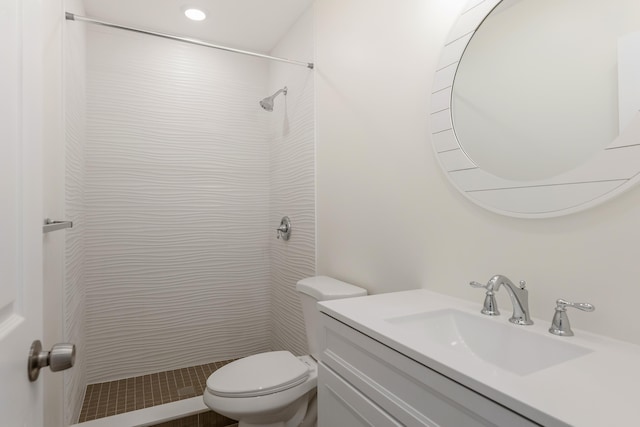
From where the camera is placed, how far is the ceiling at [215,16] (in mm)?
2141

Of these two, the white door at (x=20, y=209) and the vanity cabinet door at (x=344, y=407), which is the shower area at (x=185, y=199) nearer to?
the vanity cabinet door at (x=344, y=407)

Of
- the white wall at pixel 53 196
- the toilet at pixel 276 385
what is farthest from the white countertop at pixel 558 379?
the white wall at pixel 53 196

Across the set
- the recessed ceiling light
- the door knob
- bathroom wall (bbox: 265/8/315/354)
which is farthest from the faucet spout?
the recessed ceiling light

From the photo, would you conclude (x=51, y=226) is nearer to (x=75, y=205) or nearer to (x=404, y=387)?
(x=75, y=205)

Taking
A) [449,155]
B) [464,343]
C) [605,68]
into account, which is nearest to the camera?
[605,68]

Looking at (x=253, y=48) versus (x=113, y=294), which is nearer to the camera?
(x=113, y=294)

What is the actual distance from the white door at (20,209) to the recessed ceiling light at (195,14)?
178 centimetres

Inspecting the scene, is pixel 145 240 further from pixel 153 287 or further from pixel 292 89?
pixel 292 89

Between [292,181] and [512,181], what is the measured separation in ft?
5.27

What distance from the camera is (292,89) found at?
2418 mm

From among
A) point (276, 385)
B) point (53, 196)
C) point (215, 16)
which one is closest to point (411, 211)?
point (276, 385)

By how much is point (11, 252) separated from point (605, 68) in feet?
4.21

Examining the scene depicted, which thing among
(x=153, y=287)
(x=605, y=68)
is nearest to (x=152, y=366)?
(x=153, y=287)

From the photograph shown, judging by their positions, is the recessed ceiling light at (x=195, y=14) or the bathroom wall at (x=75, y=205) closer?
the bathroom wall at (x=75, y=205)
